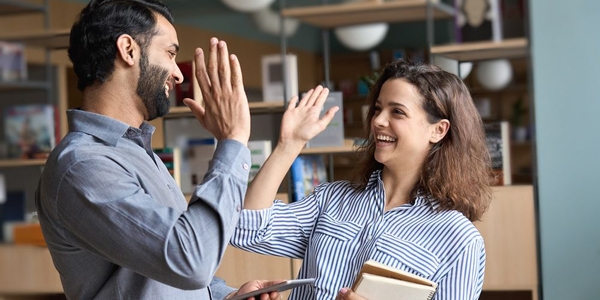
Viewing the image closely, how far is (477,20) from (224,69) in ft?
9.50

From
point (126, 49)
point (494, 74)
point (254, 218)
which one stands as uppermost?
point (494, 74)

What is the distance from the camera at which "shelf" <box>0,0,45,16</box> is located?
4.41 meters

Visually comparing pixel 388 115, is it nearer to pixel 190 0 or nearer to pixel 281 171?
pixel 281 171

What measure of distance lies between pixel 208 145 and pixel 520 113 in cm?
627

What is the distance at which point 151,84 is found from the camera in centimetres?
146

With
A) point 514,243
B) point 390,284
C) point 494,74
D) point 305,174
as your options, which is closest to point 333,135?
point 305,174

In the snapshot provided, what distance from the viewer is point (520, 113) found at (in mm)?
9180

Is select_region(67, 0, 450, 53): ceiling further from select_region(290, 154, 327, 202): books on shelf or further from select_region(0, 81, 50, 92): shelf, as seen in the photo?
select_region(290, 154, 327, 202): books on shelf

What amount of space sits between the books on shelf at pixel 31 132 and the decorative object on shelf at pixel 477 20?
208 centimetres

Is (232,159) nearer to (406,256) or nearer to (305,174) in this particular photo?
(406,256)

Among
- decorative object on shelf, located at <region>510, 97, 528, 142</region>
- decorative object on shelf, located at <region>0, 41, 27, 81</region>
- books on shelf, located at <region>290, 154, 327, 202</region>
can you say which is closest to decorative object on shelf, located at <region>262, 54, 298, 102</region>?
books on shelf, located at <region>290, 154, 327, 202</region>

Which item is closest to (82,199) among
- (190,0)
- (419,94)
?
Answer: (419,94)

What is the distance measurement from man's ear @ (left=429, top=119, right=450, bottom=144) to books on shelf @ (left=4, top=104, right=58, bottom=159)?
2.69 m

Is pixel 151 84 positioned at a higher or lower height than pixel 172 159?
higher
